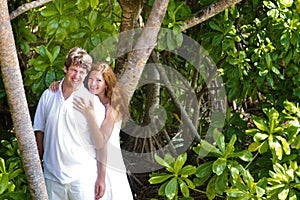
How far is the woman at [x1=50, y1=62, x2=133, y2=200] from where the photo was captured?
10.1 feet

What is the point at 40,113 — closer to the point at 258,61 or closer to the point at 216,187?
the point at 216,187

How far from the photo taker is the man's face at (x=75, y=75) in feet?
9.97

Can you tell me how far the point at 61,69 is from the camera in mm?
3531

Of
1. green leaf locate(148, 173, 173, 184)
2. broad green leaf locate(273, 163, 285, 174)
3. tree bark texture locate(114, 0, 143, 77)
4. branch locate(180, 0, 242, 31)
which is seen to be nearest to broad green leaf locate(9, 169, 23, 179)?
green leaf locate(148, 173, 173, 184)

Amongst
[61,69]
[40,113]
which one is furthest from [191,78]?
[40,113]

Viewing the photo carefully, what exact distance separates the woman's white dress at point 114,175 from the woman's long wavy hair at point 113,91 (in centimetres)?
10

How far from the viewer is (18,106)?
2859 mm

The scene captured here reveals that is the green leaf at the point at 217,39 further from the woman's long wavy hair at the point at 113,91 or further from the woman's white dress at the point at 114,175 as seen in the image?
the woman's white dress at the point at 114,175

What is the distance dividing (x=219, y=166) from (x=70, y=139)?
83cm

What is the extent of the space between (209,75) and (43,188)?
179 centimetres

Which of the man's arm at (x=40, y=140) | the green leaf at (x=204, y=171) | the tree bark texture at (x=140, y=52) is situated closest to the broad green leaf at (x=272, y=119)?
the green leaf at (x=204, y=171)

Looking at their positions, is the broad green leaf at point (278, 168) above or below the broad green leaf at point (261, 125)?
below

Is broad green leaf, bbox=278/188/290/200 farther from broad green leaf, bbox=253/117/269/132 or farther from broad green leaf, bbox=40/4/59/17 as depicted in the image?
broad green leaf, bbox=40/4/59/17

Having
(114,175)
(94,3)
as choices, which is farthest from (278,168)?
(94,3)
